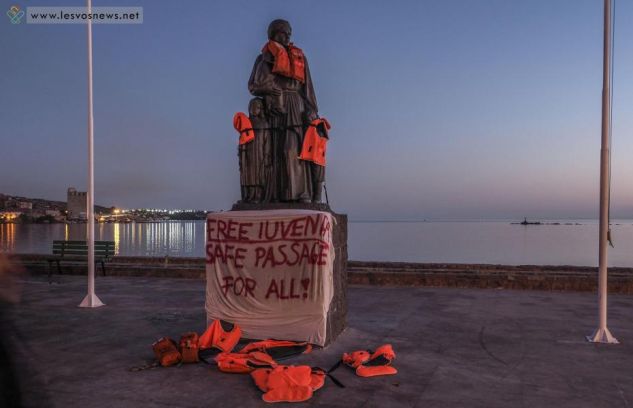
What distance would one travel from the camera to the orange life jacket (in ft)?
24.6

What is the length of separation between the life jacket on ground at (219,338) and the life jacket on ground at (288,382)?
4.35 ft

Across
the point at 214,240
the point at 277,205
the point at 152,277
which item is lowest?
the point at 152,277

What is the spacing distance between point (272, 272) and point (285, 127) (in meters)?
2.14

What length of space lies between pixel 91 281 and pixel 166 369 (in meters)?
4.85

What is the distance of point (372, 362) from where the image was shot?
5.66 m

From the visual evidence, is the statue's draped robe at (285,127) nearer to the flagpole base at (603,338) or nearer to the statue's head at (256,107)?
the statue's head at (256,107)

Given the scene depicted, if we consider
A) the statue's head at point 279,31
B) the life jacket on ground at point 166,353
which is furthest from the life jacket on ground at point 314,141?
the life jacket on ground at point 166,353

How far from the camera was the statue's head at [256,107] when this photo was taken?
24.7 feet

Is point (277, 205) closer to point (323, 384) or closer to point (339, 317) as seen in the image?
point (339, 317)

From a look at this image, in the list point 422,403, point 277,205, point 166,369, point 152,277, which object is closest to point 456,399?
point 422,403

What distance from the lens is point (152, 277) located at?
48.5 feet

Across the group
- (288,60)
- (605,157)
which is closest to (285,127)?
(288,60)

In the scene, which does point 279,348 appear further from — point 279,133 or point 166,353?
point 279,133

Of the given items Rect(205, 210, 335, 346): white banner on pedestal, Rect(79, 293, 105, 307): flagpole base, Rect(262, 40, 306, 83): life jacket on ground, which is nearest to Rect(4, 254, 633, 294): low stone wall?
Rect(79, 293, 105, 307): flagpole base
